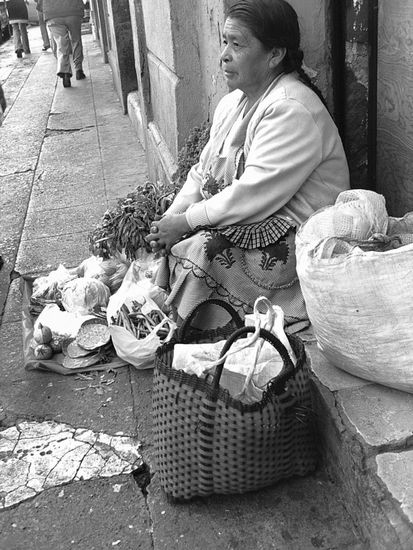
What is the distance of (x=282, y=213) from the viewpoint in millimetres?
2809

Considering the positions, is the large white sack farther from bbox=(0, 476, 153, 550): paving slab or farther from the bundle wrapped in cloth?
bbox=(0, 476, 153, 550): paving slab

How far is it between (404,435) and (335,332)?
388 millimetres

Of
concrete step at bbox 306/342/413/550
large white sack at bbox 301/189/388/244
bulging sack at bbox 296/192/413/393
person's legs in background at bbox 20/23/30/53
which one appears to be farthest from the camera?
person's legs in background at bbox 20/23/30/53

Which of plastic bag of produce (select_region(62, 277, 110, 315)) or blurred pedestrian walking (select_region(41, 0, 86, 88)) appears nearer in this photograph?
plastic bag of produce (select_region(62, 277, 110, 315))

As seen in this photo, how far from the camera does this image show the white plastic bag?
2996 mm

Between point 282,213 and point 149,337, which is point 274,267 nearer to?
point 282,213

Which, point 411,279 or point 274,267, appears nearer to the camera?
point 411,279

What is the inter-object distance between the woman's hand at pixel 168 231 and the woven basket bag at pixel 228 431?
2.75 ft

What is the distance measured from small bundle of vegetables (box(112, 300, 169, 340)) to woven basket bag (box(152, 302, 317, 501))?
89cm

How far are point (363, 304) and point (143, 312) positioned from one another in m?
1.40

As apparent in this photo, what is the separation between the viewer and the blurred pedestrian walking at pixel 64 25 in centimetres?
1091

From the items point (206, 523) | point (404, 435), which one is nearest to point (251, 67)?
point (404, 435)

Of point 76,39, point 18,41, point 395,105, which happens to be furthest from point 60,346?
point 18,41

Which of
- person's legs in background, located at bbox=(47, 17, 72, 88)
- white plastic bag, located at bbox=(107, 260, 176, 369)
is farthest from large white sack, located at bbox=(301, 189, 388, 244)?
person's legs in background, located at bbox=(47, 17, 72, 88)
